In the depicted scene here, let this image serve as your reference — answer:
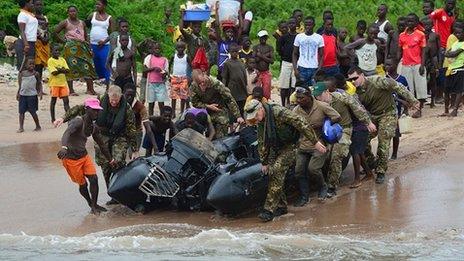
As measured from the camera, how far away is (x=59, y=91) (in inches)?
703

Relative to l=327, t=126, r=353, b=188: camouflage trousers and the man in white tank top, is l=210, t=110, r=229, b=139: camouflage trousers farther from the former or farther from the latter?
the man in white tank top

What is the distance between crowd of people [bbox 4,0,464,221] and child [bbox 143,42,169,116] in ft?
0.07

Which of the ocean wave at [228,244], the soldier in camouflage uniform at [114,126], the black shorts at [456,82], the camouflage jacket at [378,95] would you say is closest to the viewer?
the ocean wave at [228,244]

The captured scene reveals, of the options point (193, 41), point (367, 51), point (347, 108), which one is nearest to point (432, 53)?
point (367, 51)

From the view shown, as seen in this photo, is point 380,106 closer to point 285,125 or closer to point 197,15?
point 285,125

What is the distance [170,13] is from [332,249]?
53.3 feet

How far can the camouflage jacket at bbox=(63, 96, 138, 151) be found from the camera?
485 inches

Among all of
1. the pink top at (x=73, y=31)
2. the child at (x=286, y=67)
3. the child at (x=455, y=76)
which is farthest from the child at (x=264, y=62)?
the pink top at (x=73, y=31)

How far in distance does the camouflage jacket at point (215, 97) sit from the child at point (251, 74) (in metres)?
2.44

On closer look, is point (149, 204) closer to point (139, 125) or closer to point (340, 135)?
point (139, 125)

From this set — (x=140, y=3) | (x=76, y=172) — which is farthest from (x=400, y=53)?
(x=140, y=3)

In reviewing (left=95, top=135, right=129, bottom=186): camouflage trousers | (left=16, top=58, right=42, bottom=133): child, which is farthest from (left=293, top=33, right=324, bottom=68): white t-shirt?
(left=95, top=135, right=129, bottom=186): camouflage trousers

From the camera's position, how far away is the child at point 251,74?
1634cm

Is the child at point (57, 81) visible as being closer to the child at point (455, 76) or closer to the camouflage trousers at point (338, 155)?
the child at point (455, 76)
